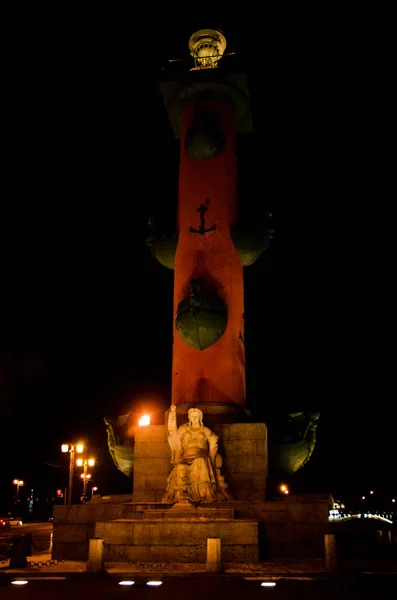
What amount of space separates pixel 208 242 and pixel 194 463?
661cm

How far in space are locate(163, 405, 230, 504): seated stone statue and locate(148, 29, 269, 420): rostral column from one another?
1.10 m

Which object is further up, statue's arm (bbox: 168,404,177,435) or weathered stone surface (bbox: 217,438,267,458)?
statue's arm (bbox: 168,404,177,435)

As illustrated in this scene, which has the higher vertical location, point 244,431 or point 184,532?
point 244,431

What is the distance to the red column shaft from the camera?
1728 cm

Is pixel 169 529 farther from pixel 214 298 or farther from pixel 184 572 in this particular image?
pixel 214 298

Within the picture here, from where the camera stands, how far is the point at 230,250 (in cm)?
1855

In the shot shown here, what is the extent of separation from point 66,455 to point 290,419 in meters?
12.0

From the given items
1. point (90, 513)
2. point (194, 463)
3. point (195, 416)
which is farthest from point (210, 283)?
point (90, 513)

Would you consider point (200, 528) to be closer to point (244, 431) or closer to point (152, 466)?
point (244, 431)

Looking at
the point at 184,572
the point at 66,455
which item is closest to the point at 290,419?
the point at 184,572

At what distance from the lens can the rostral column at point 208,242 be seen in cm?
1725

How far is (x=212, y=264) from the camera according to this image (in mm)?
18344

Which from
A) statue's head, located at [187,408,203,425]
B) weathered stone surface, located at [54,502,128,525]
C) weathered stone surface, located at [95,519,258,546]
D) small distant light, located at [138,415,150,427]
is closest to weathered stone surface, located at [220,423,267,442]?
statue's head, located at [187,408,203,425]

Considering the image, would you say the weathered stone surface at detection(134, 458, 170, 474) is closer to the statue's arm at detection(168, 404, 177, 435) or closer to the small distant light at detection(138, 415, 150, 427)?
the statue's arm at detection(168, 404, 177, 435)
